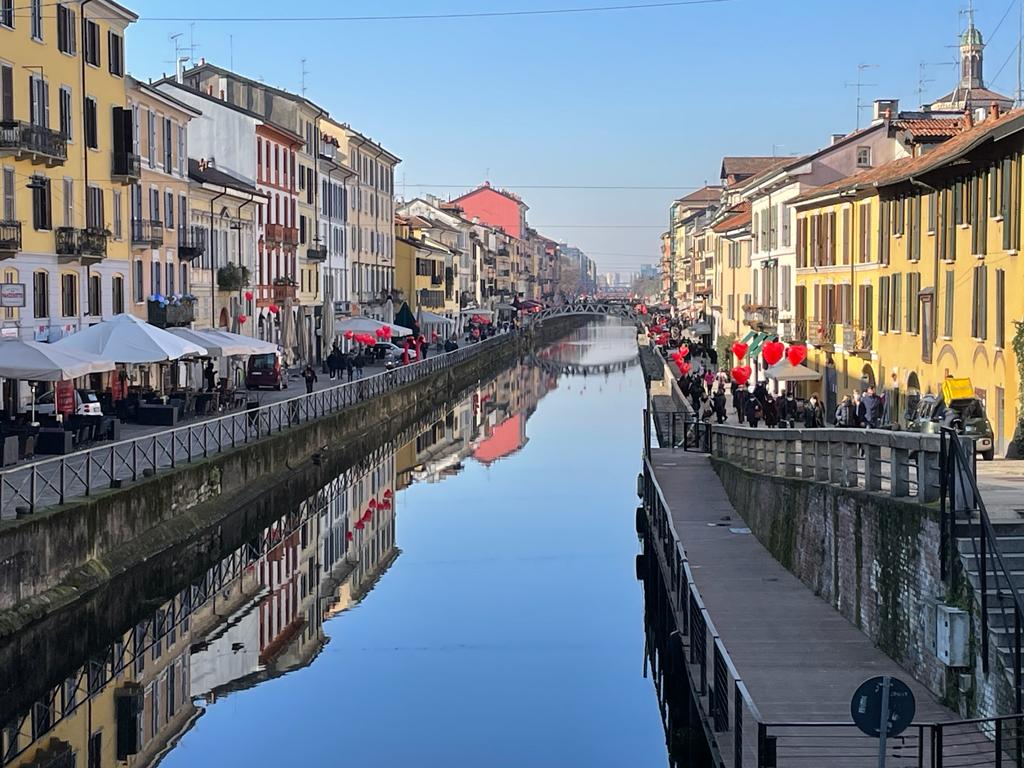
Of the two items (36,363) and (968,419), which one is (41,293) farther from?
(968,419)

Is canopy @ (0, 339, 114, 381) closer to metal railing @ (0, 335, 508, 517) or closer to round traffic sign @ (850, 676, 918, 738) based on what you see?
metal railing @ (0, 335, 508, 517)

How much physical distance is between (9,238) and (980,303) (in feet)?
65.1

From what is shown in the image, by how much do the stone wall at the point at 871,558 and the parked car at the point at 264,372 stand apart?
30130 mm

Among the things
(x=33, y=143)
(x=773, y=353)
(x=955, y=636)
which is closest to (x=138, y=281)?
(x=33, y=143)

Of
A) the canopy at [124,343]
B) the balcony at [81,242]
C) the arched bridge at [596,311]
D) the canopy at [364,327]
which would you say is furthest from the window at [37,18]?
the arched bridge at [596,311]

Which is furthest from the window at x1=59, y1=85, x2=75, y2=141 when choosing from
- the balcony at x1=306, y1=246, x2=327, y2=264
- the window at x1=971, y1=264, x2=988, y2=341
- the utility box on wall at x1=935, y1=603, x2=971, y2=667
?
the balcony at x1=306, y1=246, x2=327, y2=264

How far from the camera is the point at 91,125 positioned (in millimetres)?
38844

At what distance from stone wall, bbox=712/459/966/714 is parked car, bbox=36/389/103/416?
47.7 feet

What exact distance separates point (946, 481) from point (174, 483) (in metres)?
16.0

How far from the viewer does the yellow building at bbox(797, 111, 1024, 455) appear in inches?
998

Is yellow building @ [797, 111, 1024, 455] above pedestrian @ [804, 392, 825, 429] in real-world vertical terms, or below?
above

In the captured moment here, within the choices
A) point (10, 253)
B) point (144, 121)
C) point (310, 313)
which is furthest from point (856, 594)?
point (310, 313)

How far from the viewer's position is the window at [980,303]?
89.2ft

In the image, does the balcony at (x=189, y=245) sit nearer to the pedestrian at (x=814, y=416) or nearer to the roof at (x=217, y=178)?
the roof at (x=217, y=178)
